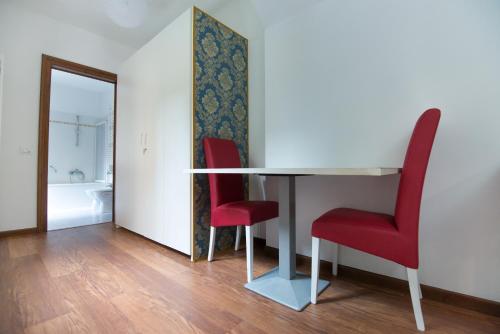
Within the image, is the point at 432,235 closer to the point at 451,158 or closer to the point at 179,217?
the point at 451,158

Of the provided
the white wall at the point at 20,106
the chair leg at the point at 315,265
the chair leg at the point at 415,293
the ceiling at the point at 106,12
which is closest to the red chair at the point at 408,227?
the chair leg at the point at 415,293

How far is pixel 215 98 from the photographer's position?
208 centimetres

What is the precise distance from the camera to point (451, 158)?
1.24 meters

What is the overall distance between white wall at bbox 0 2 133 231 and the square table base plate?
2930 millimetres

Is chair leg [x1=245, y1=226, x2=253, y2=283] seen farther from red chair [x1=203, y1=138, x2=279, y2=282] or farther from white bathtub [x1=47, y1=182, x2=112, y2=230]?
white bathtub [x1=47, y1=182, x2=112, y2=230]

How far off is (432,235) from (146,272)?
74.7 inches

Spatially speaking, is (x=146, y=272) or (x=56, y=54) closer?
(x=146, y=272)

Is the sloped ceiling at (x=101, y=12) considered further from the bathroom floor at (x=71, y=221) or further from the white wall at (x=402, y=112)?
the bathroom floor at (x=71, y=221)

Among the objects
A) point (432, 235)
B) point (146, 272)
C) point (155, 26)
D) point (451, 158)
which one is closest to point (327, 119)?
point (451, 158)

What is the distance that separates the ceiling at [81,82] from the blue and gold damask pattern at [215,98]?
128 inches

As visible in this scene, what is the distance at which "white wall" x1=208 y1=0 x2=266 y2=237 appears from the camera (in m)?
2.30

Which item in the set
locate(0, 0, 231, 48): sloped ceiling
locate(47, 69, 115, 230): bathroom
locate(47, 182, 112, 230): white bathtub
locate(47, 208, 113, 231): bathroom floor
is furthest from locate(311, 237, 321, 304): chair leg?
locate(47, 69, 115, 230): bathroom

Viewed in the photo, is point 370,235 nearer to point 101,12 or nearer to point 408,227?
point 408,227

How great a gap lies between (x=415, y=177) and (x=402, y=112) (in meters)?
0.60
